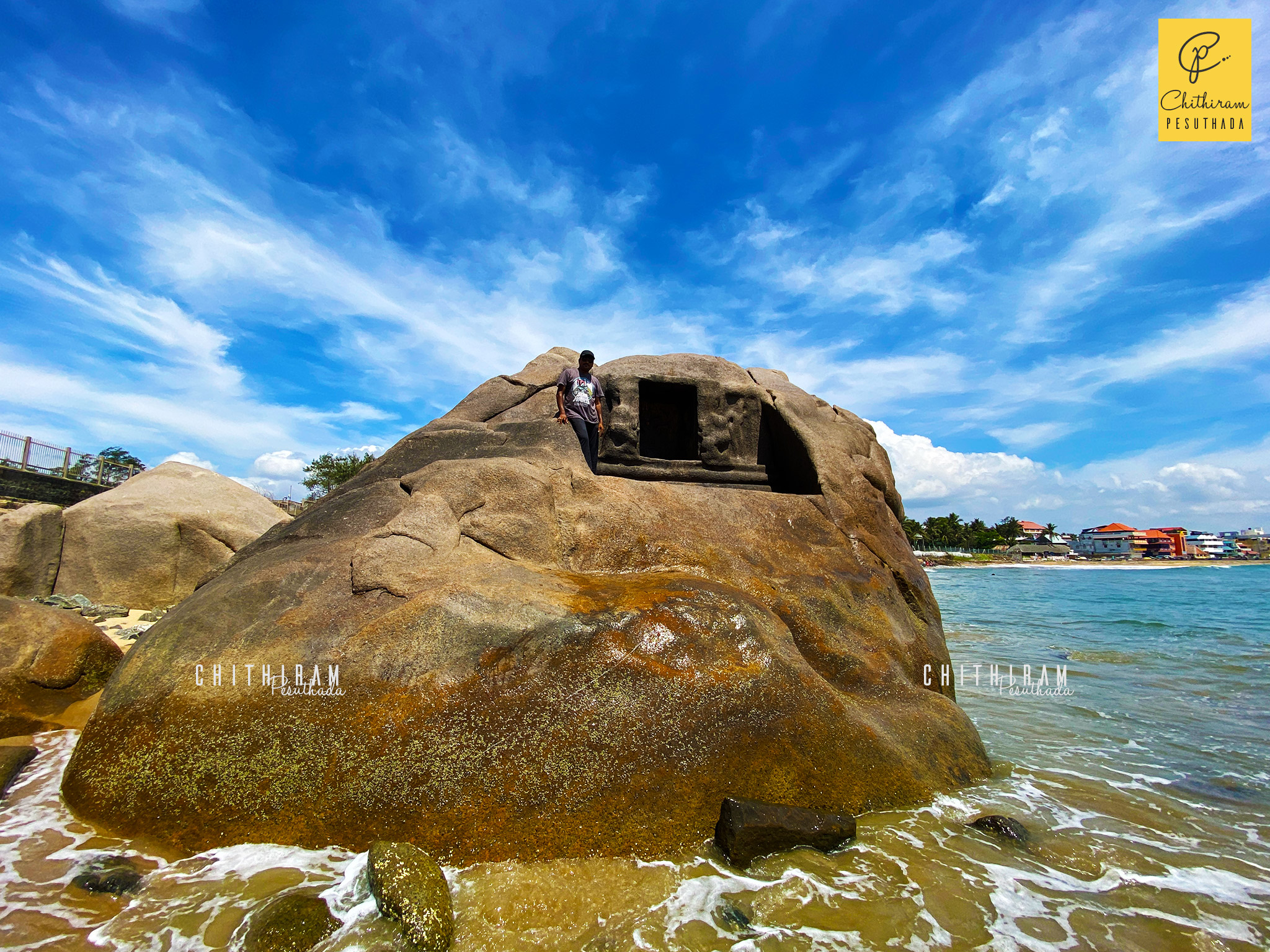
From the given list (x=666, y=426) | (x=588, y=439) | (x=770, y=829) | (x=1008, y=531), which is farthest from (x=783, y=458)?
(x=1008, y=531)

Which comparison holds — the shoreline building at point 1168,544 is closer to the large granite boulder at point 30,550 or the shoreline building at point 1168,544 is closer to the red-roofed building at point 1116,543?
the red-roofed building at point 1116,543

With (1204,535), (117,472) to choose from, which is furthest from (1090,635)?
(1204,535)

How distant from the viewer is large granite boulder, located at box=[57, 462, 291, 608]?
9.43m

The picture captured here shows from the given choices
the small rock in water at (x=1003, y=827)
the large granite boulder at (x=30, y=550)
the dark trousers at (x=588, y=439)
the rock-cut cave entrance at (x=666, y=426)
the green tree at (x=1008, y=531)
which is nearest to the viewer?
the small rock in water at (x=1003, y=827)

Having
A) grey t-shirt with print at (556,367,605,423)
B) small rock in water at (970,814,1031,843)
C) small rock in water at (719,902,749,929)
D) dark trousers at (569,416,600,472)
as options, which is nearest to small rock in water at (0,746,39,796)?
small rock in water at (719,902,749,929)

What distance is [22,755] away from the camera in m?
4.01

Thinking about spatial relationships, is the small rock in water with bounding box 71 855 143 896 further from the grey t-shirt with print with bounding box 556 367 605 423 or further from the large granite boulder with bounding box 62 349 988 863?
the grey t-shirt with print with bounding box 556 367 605 423

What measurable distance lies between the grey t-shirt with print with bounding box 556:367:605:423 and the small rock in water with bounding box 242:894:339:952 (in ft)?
16.0

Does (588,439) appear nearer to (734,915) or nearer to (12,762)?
(734,915)

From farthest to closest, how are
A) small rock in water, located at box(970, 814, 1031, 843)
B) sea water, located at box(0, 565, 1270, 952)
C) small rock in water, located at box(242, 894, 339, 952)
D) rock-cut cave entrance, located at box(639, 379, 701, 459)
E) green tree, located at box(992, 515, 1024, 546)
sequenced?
green tree, located at box(992, 515, 1024, 546)
rock-cut cave entrance, located at box(639, 379, 701, 459)
small rock in water, located at box(970, 814, 1031, 843)
sea water, located at box(0, 565, 1270, 952)
small rock in water, located at box(242, 894, 339, 952)

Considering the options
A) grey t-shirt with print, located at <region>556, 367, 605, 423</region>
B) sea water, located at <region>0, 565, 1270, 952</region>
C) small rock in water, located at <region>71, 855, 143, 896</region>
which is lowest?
small rock in water, located at <region>71, 855, 143, 896</region>

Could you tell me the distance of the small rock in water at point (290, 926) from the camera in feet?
8.30

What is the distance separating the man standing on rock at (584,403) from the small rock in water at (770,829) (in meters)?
4.02

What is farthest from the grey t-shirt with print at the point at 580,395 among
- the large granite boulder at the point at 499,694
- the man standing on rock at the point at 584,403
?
the large granite boulder at the point at 499,694
